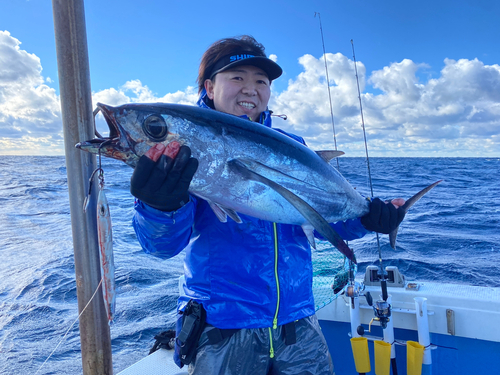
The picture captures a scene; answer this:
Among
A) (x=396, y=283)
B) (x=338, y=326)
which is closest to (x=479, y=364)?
(x=396, y=283)

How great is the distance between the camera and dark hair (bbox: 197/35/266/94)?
2289 mm

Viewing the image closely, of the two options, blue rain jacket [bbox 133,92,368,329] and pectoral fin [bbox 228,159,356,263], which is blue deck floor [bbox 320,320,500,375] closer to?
blue rain jacket [bbox 133,92,368,329]

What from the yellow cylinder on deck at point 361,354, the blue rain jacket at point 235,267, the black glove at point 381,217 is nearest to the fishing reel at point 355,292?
the yellow cylinder on deck at point 361,354

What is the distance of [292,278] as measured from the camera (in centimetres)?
206

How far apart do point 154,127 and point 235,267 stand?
0.86 m

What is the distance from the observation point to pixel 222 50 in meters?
2.29

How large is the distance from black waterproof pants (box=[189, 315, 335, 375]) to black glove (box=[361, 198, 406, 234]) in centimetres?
72

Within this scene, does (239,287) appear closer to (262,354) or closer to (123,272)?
(262,354)

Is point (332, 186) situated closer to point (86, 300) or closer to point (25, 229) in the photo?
point (86, 300)

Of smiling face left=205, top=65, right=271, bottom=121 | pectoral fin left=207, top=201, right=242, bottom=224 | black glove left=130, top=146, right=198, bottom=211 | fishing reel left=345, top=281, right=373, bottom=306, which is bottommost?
fishing reel left=345, top=281, right=373, bottom=306

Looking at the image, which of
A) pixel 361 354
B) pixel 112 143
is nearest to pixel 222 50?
pixel 112 143

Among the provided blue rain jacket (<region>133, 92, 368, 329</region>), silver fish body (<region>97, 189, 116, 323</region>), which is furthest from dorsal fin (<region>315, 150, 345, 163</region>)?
silver fish body (<region>97, 189, 116, 323</region>)

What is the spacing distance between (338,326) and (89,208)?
276cm

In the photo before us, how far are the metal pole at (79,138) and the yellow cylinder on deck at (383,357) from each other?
219 cm
